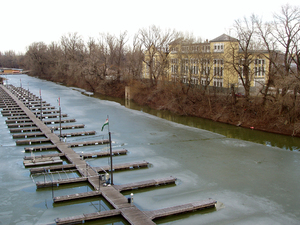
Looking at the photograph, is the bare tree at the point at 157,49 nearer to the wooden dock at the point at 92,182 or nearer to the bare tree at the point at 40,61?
the wooden dock at the point at 92,182

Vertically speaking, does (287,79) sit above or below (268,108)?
above

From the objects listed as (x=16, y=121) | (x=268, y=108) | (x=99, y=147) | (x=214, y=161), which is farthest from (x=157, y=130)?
(x=16, y=121)

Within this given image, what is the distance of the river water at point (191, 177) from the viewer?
51.6ft

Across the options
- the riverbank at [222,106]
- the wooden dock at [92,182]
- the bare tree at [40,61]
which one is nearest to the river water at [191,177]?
the wooden dock at [92,182]

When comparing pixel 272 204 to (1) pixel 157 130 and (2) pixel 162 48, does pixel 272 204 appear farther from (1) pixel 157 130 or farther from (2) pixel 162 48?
(2) pixel 162 48

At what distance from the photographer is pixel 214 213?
15.9 metres

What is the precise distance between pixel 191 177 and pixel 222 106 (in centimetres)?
2514

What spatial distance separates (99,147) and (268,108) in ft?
68.8

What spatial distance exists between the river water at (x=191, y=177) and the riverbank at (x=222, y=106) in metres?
2.19

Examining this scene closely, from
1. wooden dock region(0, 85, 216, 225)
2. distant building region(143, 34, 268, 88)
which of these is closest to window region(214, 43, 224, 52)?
distant building region(143, 34, 268, 88)

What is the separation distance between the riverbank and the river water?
7.20 feet

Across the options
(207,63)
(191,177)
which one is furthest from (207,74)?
(191,177)

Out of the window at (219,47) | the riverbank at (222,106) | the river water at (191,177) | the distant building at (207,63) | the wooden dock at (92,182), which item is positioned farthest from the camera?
the window at (219,47)

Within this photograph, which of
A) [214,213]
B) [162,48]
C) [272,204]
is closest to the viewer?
[214,213]
